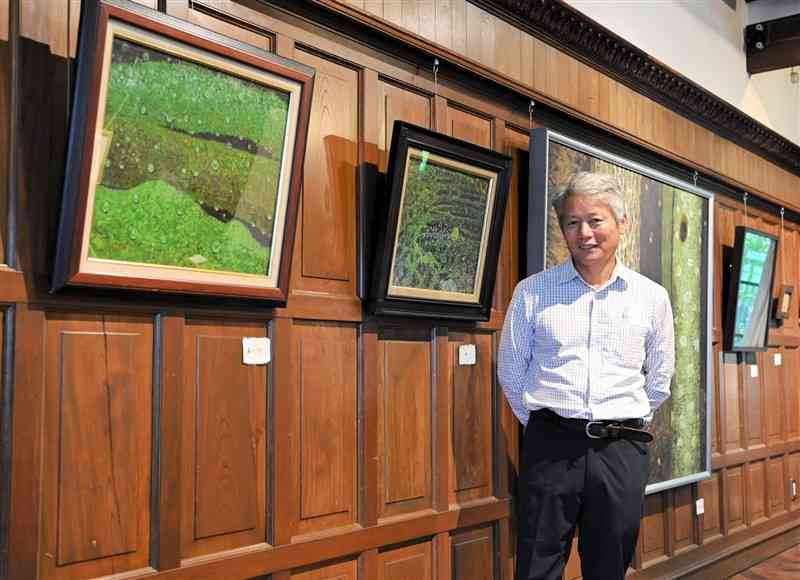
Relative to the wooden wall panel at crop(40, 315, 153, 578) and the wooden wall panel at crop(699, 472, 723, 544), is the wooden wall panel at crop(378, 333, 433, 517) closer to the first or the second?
the wooden wall panel at crop(40, 315, 153, 578)

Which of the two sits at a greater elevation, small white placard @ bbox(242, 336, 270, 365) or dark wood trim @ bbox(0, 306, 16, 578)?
small white placard @ bbox(242, 336, 270, 365)

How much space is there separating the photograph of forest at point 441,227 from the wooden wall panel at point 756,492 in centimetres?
324

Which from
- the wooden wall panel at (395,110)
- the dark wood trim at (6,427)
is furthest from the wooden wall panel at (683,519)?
the dark wood trim at (6,427)

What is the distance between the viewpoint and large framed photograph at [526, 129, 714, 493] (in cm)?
350

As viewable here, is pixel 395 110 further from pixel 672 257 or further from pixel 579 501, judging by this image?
pixel 672 257

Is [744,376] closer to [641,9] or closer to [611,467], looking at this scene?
[641,9]

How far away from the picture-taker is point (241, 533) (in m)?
2.37

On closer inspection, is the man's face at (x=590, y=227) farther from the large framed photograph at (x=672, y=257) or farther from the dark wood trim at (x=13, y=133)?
the dark wood trim at (x=13, y=133)

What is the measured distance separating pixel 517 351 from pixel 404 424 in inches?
18.2

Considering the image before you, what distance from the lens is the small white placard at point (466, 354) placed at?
3.16 meters

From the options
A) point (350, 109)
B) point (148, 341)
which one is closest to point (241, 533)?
point (148, 341)

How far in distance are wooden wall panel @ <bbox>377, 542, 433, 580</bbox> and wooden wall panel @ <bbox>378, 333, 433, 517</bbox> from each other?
0.13m

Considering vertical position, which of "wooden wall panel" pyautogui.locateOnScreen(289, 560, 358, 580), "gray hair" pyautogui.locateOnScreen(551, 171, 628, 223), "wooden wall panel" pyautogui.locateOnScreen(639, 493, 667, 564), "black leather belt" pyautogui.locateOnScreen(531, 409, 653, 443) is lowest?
"wooden wall panel" pyautogui.locateOnScreen(639, 493, 667, 564)

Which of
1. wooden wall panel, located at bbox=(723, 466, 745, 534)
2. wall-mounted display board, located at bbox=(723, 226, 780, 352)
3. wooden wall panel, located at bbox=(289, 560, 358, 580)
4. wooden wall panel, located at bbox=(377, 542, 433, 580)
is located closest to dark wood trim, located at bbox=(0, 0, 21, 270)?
wooden wall panel, located at bbox=(289, 560, 358, 580)
